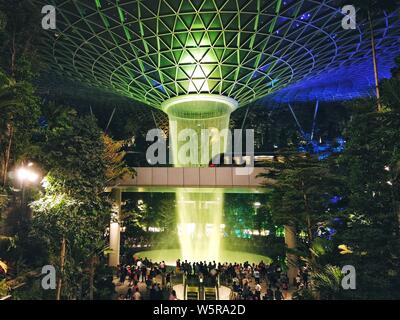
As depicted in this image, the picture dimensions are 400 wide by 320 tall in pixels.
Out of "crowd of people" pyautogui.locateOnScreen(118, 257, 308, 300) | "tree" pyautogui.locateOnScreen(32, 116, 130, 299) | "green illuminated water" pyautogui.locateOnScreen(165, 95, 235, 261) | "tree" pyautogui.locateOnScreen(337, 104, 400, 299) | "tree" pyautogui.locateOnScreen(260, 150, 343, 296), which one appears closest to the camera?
"tree" pyautogui.locateOnScreen(337, 104, 400, 299)

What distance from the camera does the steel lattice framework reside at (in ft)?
66.7

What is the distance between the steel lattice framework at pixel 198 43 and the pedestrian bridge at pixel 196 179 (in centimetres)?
894

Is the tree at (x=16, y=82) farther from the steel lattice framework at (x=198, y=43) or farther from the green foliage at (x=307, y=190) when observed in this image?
the green foliage at (x=307, y=190)

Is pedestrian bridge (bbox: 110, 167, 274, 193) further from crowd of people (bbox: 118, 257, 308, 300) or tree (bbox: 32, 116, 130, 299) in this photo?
tree (bbox: 32, 116, 130, 299)

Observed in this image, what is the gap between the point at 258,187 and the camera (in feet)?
76.0

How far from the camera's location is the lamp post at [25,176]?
47.0 feet

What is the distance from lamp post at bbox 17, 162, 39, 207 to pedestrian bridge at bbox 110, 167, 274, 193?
21.0ft

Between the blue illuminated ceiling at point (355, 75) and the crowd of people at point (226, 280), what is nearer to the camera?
the crowd of people at point (226, 280)

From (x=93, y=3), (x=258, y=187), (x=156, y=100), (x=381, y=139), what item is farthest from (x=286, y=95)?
(x=381, y=139)

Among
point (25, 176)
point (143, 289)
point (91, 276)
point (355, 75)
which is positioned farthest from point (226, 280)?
point (355, 75)

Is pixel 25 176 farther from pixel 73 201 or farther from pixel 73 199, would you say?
pixel 73 201

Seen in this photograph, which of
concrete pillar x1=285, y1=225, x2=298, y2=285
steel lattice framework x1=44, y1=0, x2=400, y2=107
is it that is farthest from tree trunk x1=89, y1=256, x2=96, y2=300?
steel lattice framework x1=44, y1=0, x2=400, y2=107

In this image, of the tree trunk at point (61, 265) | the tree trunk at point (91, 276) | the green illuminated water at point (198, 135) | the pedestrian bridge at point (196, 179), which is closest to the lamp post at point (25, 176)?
the tree trunk at point (61, 265)

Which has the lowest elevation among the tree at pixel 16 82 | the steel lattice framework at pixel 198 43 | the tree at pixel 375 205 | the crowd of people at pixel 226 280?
the crowd of people at pixel 226 280
